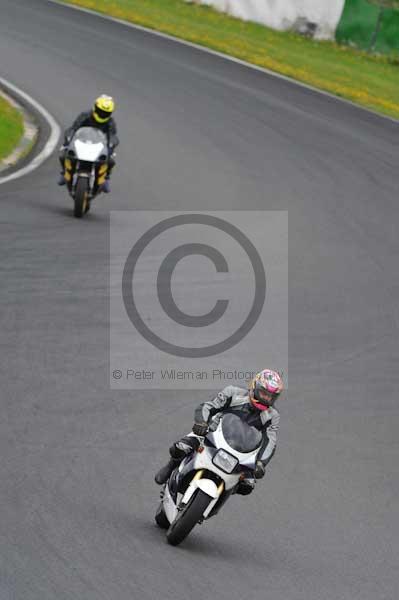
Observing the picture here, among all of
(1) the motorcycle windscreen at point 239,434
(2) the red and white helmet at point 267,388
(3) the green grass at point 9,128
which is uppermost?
(2) the red and white helmet at point 267,388

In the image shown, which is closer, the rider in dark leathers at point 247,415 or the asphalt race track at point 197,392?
the asphalt race track at point 197,392

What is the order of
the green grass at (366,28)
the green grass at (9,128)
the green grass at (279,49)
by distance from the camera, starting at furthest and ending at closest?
the green grass at (366,28) < the green grass at (279,49) < the green grass at (9,128)

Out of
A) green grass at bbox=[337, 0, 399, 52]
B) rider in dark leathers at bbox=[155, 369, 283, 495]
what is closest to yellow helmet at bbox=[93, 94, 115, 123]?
rider in dark leathers at bbox=[155, 369, 283, 495]

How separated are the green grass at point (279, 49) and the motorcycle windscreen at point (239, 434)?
21711mm

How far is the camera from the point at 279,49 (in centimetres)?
3416

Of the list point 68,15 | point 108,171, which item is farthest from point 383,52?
point 108,171

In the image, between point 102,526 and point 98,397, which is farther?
point 98,397

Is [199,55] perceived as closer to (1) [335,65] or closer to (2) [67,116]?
(1) [335,65]

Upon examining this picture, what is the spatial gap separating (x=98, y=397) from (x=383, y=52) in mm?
26724

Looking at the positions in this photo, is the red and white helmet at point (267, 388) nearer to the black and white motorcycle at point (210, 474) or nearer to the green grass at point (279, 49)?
the black and white motorcycle at point (210, 474)

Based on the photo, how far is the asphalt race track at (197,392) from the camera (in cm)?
879

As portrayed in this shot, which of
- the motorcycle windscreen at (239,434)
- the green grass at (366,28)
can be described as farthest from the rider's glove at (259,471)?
the green grass at (366,28)

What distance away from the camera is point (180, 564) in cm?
864

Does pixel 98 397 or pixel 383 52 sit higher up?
pixel 98 397
